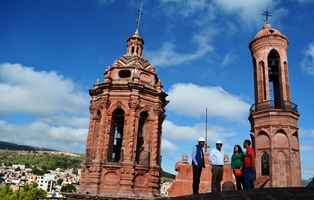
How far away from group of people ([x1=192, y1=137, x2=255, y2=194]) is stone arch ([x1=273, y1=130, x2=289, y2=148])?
9.59m

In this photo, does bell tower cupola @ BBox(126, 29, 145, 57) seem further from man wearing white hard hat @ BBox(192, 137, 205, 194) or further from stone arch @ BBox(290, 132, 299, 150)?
man wearing white hard hat @ BBox(192, 137, 205, 194)

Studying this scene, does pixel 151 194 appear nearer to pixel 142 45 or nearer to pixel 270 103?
pixel 270 103

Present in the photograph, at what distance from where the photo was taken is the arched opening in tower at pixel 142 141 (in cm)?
1798

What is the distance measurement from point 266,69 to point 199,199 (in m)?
15.7

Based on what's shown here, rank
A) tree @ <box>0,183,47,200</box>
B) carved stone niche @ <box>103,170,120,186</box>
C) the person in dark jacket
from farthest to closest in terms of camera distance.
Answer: tree @ <box>0,183,47,200</box> < carved stone niche @ <box>103,170,120,186</box> < the person in dark jacket

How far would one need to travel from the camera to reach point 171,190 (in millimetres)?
14812

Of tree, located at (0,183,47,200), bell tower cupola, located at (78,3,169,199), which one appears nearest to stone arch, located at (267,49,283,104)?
bell tower cupola, located at (78,3,169,199)

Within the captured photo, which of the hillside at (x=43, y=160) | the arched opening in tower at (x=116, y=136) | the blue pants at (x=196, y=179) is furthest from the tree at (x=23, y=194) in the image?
the hillside at (x=43, y=160)

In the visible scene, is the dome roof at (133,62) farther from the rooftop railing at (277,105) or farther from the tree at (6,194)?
the tree at (6,194)

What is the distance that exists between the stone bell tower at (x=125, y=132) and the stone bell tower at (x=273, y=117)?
6.25 meters

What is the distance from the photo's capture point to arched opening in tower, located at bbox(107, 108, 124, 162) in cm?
1816

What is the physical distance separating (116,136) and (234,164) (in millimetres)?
12032

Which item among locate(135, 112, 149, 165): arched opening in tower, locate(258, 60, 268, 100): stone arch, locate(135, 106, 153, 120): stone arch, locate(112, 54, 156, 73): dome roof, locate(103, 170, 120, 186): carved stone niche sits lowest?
locate(103, 170, 120, 186): carved stone niche

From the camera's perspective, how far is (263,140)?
56.5 feet
